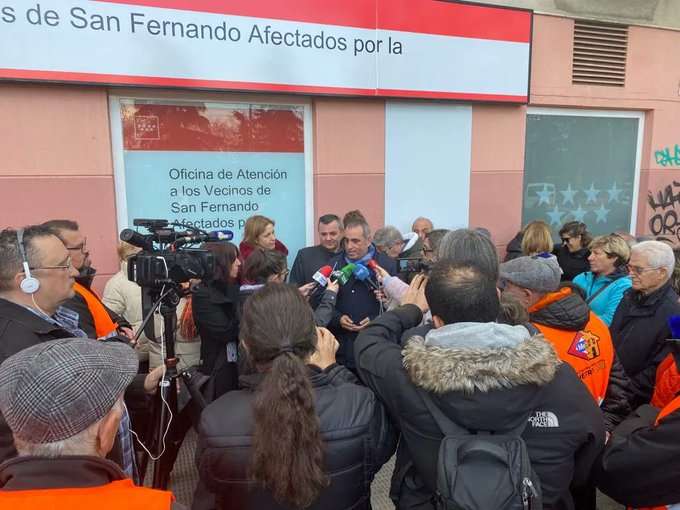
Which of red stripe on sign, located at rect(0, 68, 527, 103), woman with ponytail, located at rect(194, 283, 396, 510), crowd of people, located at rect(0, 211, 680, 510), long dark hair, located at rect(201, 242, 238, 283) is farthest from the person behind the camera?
red stripe on sign, located at rect(0, 68, 527, 103)

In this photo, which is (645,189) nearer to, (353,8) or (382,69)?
(382,69)

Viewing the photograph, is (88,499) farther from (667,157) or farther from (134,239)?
(667,157)

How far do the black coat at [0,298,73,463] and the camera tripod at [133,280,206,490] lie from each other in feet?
1.75

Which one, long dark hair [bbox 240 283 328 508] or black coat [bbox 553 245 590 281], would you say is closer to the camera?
long dark hair [bbox 240 283 328 508]

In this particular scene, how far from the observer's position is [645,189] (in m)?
6.63

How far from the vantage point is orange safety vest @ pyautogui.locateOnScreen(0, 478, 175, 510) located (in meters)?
0.92

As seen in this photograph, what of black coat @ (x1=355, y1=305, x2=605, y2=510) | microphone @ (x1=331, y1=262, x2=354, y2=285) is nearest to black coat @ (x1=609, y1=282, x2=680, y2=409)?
black coat @ (x1=355, y1=305, x2=605, y2=510)

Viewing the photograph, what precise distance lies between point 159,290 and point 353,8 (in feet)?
11.9

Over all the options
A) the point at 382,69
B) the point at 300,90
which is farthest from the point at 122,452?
the point at 382,69

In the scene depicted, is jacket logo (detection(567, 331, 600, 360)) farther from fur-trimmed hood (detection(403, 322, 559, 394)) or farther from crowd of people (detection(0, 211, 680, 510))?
fur-trimmed hood (detection(403, 322, 559, 394))

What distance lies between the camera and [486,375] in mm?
1315

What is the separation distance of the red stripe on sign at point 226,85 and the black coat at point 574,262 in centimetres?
188

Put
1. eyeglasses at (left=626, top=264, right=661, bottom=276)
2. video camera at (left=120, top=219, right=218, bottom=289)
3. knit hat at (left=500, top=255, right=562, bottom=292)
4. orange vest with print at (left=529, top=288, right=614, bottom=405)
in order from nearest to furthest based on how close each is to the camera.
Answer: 1. orange vest with print at (left=529, top=288, right=614, bottom=405)
2. knit hat at (left=500, top=255, right=562, bottom=292)
3. video camera at (left=120, top=219, right=218, bottom=289)
4. eyeglasses at (left=626, top=264, right=661, bottom=276)

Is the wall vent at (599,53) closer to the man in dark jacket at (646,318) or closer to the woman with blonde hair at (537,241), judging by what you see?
the woman with blonde hair at (537,241)
